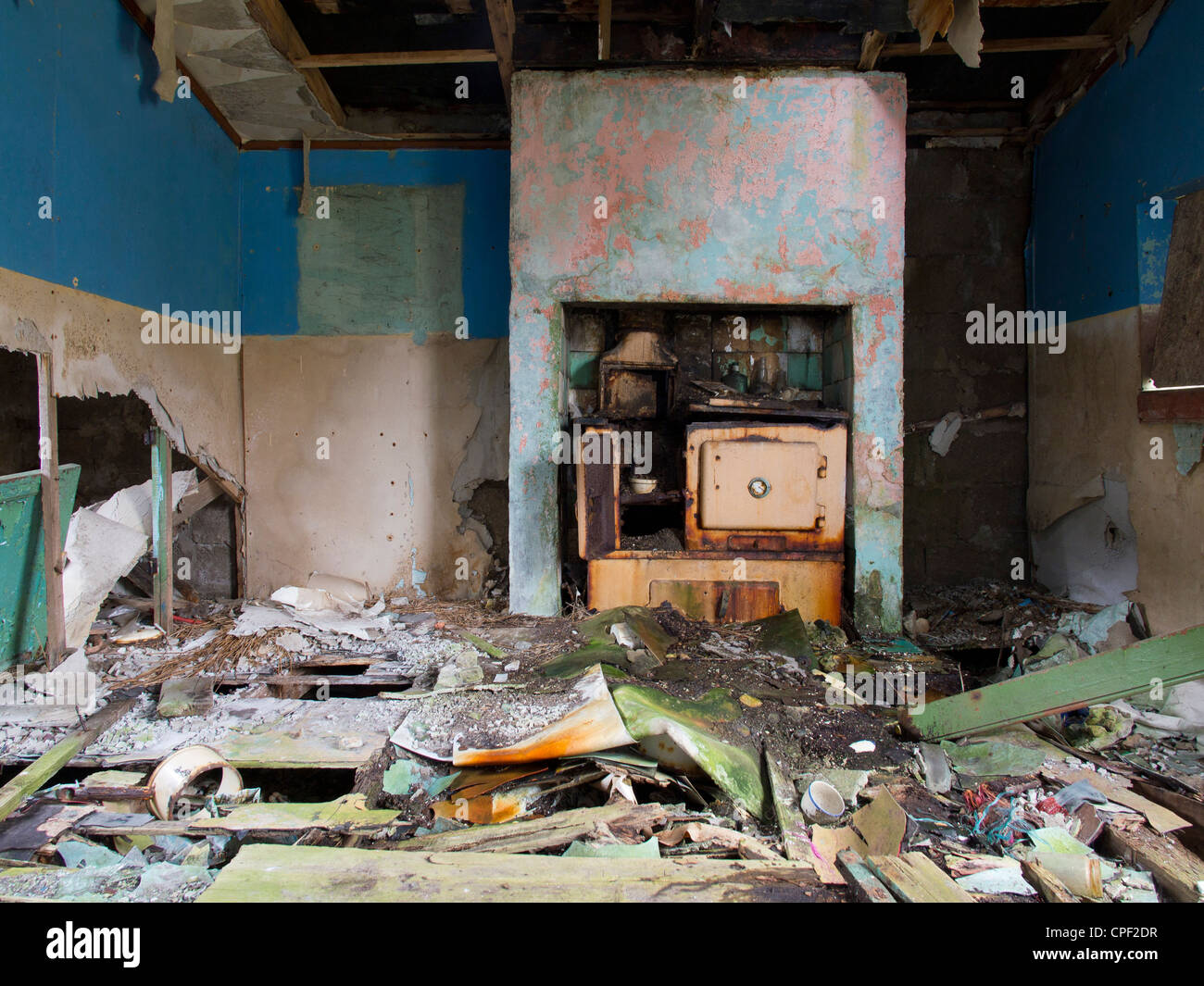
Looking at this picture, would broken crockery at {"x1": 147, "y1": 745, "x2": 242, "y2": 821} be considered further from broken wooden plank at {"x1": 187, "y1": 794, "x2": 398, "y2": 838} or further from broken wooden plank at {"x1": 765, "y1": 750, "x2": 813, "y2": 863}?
broken wooden plank at {"x1": 765, "y1": 750, "x2": 813, "y2": 863}

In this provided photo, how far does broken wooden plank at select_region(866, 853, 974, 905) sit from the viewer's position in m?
→ 1.97

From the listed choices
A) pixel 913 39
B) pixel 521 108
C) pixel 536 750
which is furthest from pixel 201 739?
pixel 913 39

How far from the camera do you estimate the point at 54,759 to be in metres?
2.91

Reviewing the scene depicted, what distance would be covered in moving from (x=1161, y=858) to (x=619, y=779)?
1.72m

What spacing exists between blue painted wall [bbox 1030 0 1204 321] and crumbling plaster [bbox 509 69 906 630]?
1.34 m

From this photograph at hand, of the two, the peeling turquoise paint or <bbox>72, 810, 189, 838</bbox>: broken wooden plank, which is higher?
the peeling turquoise paint

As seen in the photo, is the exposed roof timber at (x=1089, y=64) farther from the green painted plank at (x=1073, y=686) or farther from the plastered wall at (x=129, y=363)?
the plastered wall at (x=129, y=363)

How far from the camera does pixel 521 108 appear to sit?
14.8ft

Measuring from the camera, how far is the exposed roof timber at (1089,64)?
4273 mm

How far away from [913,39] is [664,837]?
15.9 ft

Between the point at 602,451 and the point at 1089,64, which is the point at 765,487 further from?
the point at 1089,64

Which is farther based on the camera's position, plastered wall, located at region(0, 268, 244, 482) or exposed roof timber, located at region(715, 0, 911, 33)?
exposed roof timber, located at region(715, 0, 911, 33)

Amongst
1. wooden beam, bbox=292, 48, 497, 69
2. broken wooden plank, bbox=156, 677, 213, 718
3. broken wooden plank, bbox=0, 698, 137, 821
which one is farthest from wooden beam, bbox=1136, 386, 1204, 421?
broken wooden plank, bbox=0, 698, 137, 821

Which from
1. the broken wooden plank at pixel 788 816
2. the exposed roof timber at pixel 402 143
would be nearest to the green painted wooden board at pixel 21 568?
the exposed roof timber at pixel 402 143
